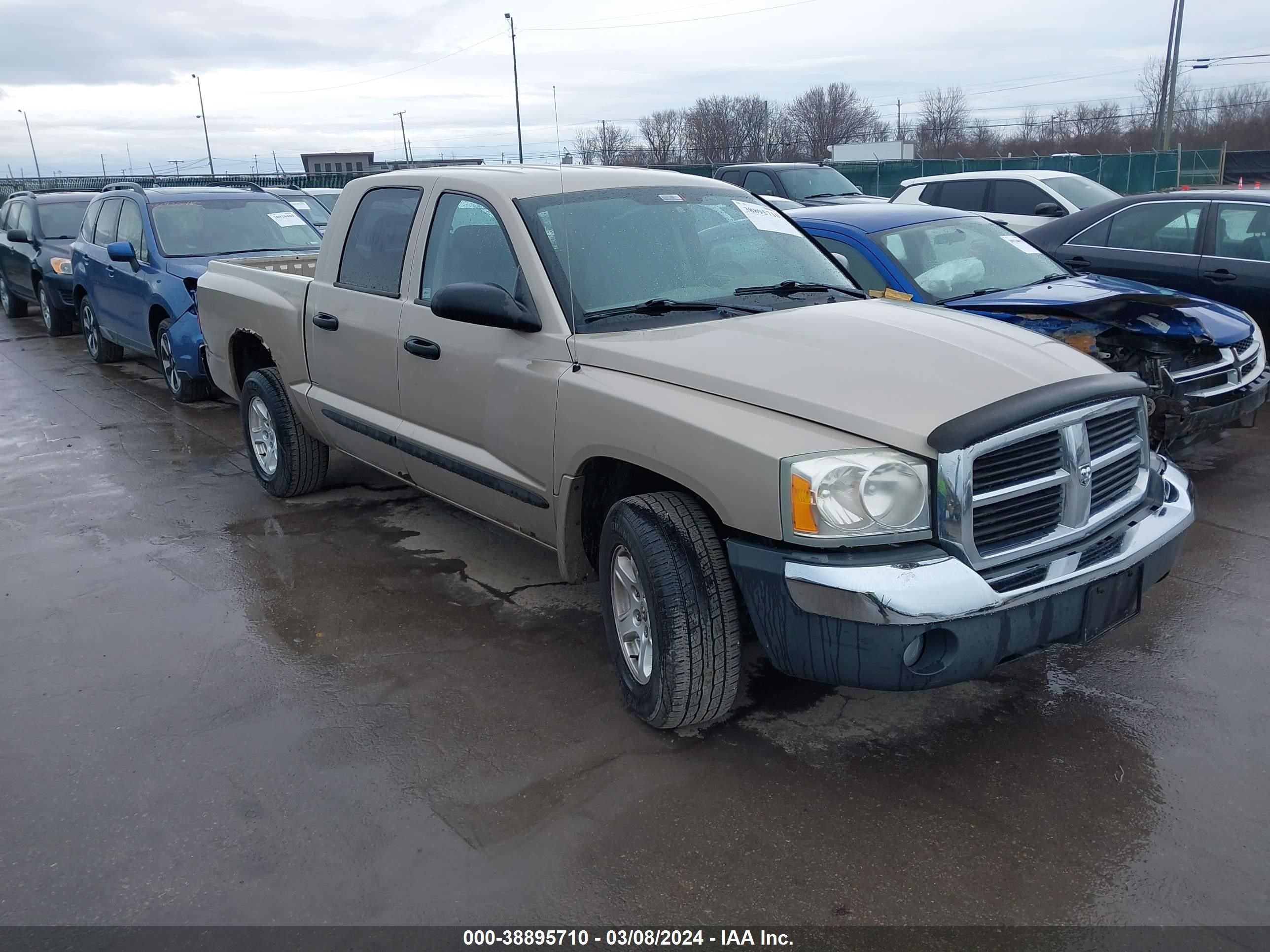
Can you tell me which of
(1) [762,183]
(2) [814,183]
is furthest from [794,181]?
(1) [762,183]

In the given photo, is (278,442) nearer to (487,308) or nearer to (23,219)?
(487,308)

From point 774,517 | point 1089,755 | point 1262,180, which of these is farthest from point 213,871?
point 1262,180

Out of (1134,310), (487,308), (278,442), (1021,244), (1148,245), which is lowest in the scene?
(278,442)

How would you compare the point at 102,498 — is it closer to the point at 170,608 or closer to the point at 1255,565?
the point at 170,608

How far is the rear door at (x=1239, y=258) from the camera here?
749 cm

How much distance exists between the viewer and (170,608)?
15.9 ft

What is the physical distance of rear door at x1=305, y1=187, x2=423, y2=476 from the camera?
4852 millimetres

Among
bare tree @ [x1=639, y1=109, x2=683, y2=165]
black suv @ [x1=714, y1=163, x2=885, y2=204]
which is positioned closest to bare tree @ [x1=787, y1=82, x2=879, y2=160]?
bare tree @ [x1=639, y1=109, x2=683, y2=165]

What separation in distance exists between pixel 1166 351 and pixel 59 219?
13.3 metres

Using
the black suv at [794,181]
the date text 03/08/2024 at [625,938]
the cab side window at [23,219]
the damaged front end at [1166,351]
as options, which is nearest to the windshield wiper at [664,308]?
the date text 03/08/2024 at [625,938]

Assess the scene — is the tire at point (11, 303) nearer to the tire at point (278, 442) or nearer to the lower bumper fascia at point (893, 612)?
the tire at point (278, 442)

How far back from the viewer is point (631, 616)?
3672 mm

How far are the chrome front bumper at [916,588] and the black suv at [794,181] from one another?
14.3 meters

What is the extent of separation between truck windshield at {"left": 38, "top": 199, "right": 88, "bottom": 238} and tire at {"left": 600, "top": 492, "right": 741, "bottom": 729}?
12.7 meters
